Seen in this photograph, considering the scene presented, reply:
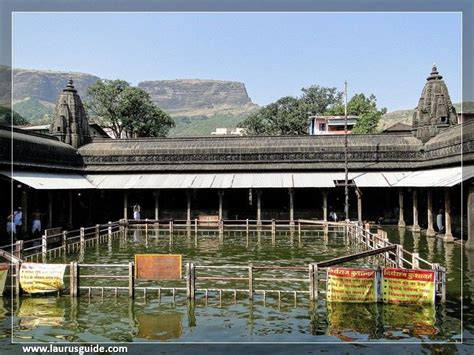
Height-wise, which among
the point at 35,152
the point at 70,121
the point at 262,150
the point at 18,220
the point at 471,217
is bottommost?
the point at 18,220

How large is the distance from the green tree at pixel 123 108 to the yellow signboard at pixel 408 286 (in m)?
57.8

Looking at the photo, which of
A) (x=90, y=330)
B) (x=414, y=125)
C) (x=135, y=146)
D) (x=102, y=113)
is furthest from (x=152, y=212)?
(x=102, y=113)

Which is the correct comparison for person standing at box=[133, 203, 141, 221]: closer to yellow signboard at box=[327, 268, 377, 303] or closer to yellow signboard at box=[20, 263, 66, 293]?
yellow signboard at box=[20, 263, 66, 293]

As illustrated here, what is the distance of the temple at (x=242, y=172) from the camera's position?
31.9 meters

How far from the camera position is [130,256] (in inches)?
848

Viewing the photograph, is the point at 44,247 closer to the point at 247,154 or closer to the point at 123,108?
the point at 247,154

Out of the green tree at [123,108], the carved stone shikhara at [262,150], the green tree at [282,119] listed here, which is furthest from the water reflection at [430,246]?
the green tree at [282,119]

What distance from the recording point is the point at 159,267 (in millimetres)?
14250

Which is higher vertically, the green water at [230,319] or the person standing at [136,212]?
the person standing at [136,212]

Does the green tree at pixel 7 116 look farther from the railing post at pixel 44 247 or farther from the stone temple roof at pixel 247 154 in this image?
the railing post at pixel 44 247

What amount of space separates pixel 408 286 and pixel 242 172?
72.5 ft

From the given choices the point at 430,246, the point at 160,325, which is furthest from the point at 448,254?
the point at 160,325

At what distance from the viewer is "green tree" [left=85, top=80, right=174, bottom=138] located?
Result: 6850 cm

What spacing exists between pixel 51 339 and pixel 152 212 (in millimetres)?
24522
